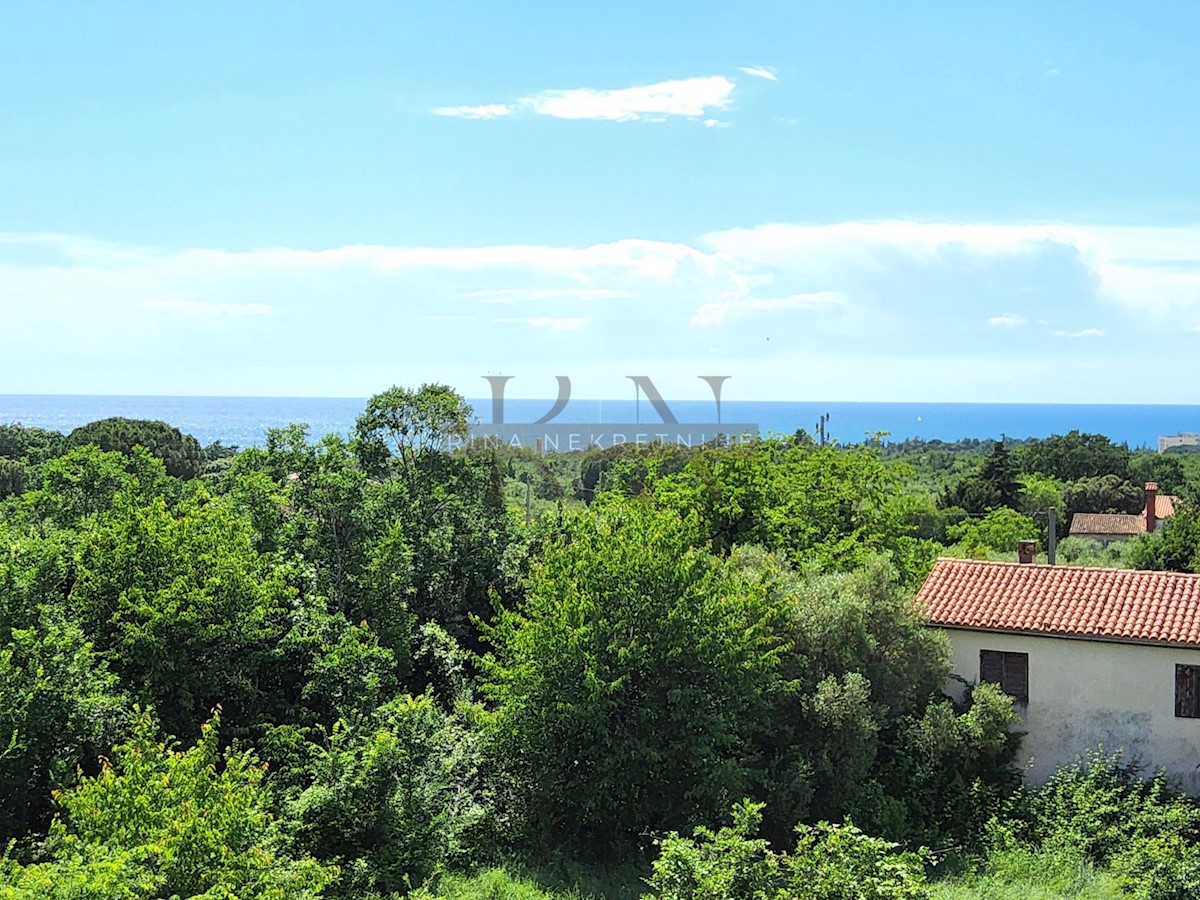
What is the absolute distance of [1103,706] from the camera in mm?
21156

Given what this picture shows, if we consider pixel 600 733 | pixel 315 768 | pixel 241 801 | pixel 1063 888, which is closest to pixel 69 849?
pixel 241 801

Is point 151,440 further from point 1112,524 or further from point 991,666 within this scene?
point 1112,524

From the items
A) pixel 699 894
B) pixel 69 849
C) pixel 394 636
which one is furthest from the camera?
pixel 394 636

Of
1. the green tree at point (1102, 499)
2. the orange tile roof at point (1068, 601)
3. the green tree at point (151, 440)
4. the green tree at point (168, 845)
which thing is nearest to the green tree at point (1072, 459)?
the green tree at point (1102, 499)

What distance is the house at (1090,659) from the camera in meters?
20.7

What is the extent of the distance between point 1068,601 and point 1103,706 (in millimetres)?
2282

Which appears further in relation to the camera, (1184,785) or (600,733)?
(1184,785)

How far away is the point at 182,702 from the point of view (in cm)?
1809

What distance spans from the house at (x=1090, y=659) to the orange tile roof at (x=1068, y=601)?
22 millimetres

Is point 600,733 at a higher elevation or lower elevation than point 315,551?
lower

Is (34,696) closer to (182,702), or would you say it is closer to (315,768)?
(182,702)

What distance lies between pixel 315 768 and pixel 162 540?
5652 millimetres

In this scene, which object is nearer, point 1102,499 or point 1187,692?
point 1187,692

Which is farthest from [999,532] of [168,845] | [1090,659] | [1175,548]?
[168,845]
